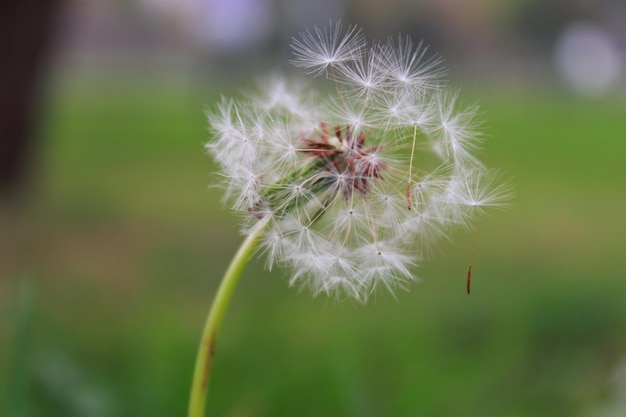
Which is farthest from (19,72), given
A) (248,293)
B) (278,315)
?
(278,315)

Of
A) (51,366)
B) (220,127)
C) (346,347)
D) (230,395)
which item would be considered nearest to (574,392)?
(346,347)

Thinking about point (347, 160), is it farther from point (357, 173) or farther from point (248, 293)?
point (248, 293)

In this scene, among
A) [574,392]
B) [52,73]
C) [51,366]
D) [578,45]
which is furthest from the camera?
→ [578,45]

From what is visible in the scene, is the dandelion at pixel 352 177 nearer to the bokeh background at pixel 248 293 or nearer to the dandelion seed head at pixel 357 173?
the dandelion seed head at pixel 357 173

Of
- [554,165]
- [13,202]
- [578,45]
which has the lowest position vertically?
[13,202]

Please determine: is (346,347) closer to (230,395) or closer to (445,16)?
(230,395)

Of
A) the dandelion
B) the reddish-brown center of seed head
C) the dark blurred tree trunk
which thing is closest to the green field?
the dark blurred tree trunk

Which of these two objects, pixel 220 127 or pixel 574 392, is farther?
pixel 574 392

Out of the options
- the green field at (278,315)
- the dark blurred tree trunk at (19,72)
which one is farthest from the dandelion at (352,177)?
the dark blurred tree trunk at (19,72)
